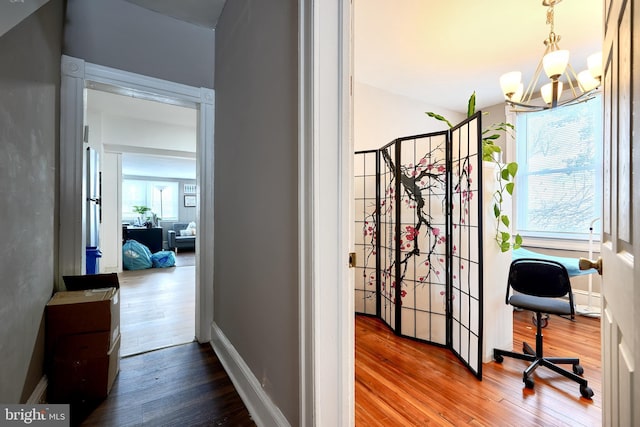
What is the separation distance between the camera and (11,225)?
1.15 metres

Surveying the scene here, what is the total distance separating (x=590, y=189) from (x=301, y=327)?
4031 mm

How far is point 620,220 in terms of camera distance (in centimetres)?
73

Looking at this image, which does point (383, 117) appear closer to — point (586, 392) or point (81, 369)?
point (586, 392)

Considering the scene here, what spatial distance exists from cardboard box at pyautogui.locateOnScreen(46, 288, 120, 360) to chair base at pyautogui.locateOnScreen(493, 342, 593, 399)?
8.92ft

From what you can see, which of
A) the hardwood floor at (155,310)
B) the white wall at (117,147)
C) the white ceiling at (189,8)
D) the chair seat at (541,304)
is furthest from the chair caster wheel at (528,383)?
the white wall at (117,147)

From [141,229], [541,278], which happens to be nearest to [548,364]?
[541,278]

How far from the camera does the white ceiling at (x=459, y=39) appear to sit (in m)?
2.19

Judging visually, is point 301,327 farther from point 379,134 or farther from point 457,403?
point 379,134

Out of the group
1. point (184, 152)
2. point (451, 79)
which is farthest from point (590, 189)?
point (184, 152)

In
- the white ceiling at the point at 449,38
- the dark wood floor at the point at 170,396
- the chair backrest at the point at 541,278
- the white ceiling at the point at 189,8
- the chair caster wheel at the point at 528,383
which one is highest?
the white ceiling at the point at 449,38

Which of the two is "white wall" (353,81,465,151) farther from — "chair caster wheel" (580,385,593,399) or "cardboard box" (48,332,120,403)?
"cardboard box" (48,332,120,403)

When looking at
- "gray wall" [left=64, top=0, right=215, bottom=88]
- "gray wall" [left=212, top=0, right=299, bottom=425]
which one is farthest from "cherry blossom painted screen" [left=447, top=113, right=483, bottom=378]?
"gray wall" [left=64, top=0, right=215, bottom=88]

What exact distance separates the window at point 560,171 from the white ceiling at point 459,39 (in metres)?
0.64

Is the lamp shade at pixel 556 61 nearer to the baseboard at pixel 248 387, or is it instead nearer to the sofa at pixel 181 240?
the baseboard at pixel 248 387
